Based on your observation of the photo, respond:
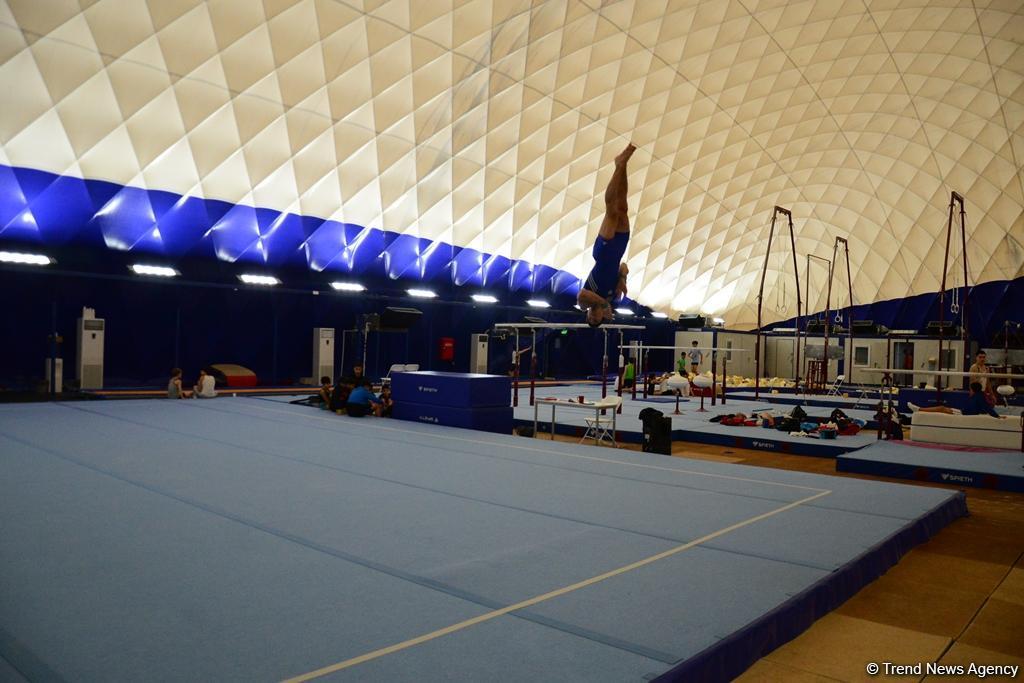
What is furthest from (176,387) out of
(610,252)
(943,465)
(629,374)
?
(943,465)

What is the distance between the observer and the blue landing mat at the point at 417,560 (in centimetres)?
405

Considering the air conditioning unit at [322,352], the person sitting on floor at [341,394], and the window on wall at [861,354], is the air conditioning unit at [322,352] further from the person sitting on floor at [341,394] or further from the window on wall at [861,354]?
the window on wall at [861,354]

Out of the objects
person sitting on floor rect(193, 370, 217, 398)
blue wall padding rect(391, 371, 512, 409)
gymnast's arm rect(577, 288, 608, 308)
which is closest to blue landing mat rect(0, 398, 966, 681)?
gymnast's arm rect(577, 288, 608, 308)

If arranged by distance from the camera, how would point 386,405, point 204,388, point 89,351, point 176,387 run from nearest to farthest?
point 386,405, point 176,387, point 204,388, point 89,351

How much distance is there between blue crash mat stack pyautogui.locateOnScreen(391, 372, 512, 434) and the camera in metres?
15.3

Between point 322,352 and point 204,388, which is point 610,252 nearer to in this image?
point 204,388

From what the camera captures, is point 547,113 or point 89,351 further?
point 547,113

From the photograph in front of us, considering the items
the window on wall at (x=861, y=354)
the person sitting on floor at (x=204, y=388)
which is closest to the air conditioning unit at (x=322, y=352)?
the person sitting on floor at (x=204, y=388)

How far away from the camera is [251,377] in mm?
25734

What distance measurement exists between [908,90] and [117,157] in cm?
3095

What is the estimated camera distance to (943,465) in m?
12.4

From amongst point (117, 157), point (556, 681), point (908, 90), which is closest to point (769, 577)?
point (556, 681)
